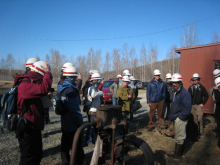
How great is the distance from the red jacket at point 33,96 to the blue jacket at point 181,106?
9.47 feet

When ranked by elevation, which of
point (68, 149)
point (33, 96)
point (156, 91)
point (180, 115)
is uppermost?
point (33, 96)

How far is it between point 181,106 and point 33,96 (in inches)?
124

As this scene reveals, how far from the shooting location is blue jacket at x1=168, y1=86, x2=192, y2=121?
12.5ft

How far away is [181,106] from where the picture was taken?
3896mm

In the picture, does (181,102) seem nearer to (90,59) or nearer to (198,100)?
(198,100)

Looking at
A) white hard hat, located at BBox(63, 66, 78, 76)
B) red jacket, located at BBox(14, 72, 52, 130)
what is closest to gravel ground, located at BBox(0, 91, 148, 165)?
red jacket, located at BBox(14, 72, 52, 130)

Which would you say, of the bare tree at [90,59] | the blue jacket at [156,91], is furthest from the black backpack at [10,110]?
the bare tree at [90,59]

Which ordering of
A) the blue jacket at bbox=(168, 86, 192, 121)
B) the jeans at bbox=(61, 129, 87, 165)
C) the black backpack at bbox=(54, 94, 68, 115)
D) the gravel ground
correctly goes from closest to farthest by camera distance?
the black backpack at bbox=(54, 94, 68, 115)
the jeans at bbox=(61, 129, 87, 165)
the gravel ground
the blue jacket at bbox=(168, 86, 192, 121)

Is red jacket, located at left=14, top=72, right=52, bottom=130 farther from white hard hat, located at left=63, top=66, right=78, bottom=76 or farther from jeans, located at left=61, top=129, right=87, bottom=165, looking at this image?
jeans, located at left=61, top=129, right=87, bottom=165

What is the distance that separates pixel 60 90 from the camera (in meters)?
2.98

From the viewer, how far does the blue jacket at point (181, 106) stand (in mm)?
3804

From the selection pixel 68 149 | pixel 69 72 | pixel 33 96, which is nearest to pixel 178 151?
pixel 68 149

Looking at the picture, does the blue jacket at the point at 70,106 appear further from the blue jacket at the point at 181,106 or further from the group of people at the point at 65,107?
the blue jacket at the point at 181,106

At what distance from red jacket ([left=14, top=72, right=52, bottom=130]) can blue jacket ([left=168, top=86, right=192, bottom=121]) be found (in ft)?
9.47
